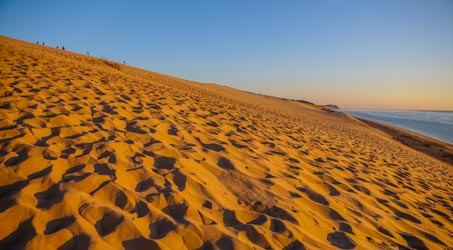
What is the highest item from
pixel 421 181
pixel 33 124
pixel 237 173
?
pixel 33 124

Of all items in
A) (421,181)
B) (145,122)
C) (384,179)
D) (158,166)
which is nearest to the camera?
(158,166)

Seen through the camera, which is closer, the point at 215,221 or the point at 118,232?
the point at 118,232

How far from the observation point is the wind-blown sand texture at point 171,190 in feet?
6.51

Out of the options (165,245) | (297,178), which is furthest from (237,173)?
(165,245)

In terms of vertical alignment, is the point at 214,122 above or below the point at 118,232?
above

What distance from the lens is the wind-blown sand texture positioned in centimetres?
198

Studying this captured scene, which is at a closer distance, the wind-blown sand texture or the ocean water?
the wind-blown sand texture

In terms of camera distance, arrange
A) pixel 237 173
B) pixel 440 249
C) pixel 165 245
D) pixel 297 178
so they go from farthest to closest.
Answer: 1. pixel 297 178
2. pixel 237 173
3. pixel 440 249
4. pixel 165 245

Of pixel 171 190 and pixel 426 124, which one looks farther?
pixel 426 124

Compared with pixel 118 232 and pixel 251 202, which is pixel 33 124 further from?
pixel 251 202

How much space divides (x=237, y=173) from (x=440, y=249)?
2.23 metres

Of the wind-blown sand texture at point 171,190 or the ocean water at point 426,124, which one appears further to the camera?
the ocean water at point 426,124

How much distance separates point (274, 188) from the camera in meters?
3.16

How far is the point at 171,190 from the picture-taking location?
259 centimetres
